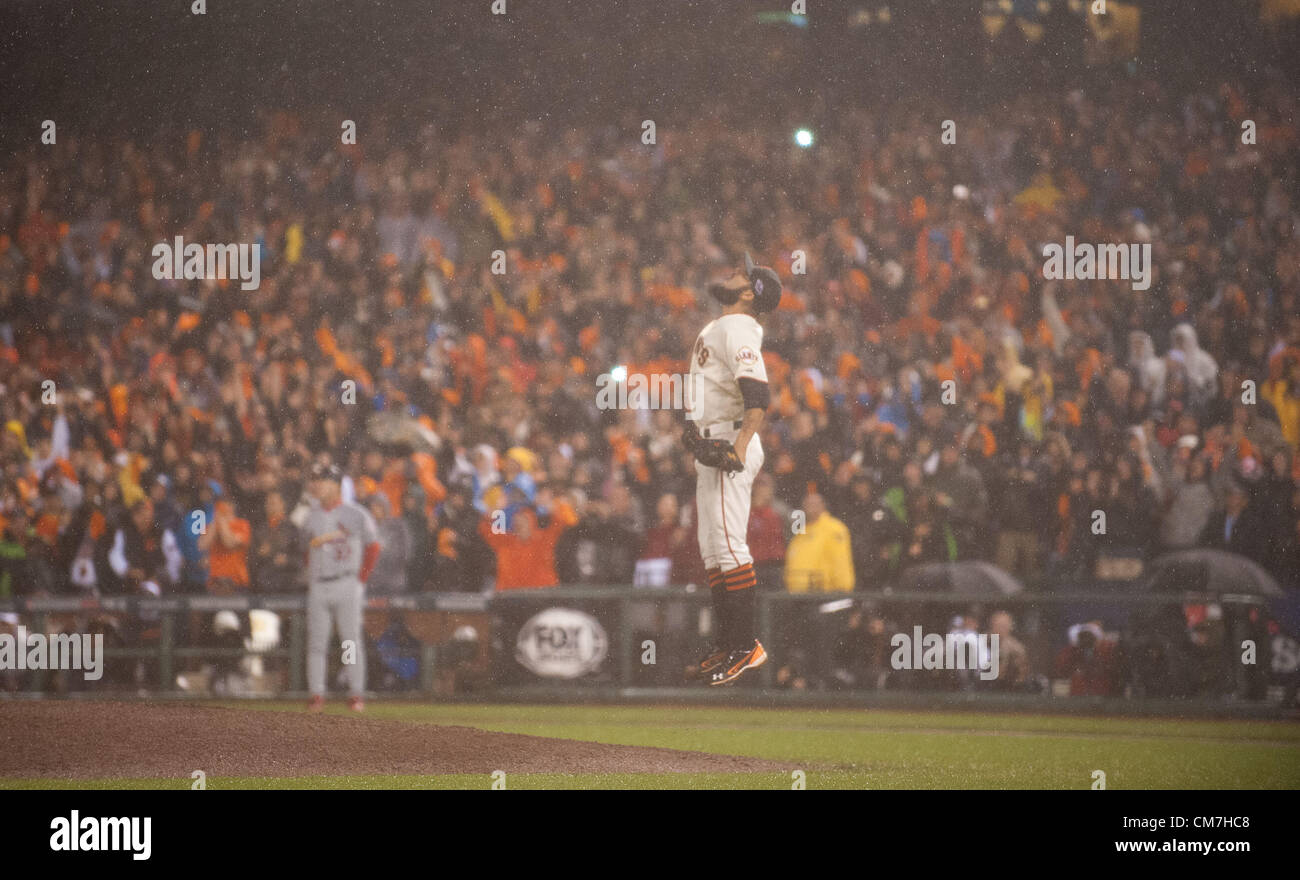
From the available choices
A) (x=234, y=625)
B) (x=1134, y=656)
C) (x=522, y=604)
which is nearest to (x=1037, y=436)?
(x=1134, y=656)

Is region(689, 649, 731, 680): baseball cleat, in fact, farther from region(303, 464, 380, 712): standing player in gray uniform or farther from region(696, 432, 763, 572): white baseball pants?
region(303, 464, 380, 712): standing player in gray uniform

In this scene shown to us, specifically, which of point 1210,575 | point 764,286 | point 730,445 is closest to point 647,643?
point 1210,575

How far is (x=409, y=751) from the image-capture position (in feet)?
24.0

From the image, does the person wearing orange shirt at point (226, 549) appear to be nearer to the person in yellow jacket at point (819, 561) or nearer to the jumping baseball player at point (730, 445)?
the person in yellow jacket at point (819, 561)

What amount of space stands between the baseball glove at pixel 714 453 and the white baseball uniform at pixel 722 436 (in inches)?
5.2

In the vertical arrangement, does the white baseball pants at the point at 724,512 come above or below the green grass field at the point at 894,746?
above

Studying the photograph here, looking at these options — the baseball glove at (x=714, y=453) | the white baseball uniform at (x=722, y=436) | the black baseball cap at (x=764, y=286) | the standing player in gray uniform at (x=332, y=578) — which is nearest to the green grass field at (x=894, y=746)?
the standing player in gray uniform at (x=332, y=578)

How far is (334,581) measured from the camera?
9.83m

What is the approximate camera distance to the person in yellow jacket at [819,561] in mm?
10205

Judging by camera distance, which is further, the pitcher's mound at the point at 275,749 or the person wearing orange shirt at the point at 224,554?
the person wearing orange shirt at the point at 224,554

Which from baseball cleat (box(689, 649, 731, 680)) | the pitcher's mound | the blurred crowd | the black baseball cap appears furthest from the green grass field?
the black baseball cap

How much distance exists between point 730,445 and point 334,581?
448 cm

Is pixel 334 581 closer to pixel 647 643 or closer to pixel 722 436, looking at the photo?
pixel 647 643

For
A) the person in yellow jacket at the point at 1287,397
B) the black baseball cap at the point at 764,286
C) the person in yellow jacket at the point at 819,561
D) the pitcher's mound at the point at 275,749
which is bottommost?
the pitcher's mound at the point at 275,749
